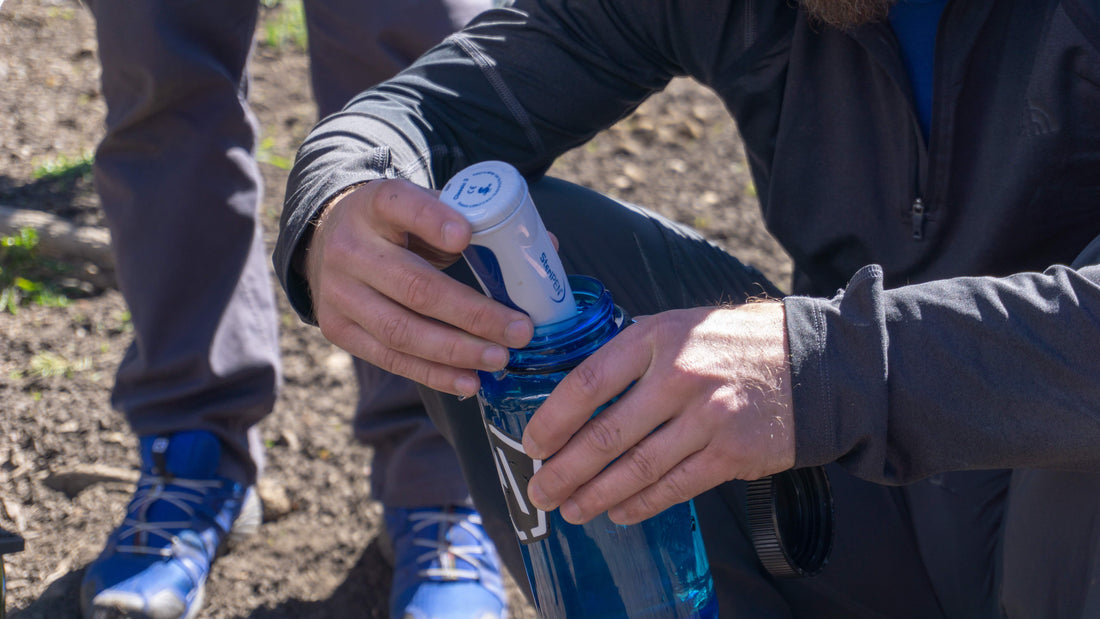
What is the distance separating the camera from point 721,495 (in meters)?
1.45

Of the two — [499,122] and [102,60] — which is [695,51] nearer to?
[499,122]

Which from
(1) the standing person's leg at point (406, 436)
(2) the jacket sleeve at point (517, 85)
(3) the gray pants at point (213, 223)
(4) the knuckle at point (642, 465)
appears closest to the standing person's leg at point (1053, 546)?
(4) the knuckle at point (642, 465)

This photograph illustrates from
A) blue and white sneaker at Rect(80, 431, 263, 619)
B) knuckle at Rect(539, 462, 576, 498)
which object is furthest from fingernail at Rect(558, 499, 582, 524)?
blue and white sneaker at Rect(80, 431, 263, 619)

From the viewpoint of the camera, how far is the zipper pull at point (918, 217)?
1.43 m

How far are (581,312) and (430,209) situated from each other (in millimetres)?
217

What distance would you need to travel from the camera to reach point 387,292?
118 cm

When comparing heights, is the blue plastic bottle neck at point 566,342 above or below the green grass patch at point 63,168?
above

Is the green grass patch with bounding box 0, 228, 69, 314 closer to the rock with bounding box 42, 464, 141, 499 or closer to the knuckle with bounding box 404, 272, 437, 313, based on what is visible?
the rock with bounding box 42, 464, 141, 499

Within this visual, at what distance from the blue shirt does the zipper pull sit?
0.10m

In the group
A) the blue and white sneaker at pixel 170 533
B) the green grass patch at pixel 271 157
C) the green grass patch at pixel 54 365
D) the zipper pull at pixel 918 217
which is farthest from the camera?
the green grass patch at pixel 271 157

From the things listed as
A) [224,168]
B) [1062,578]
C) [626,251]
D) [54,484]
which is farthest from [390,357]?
[54,484]

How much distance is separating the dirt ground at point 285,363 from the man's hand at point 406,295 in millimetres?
954

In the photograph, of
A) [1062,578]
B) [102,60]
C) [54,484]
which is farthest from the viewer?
[54,484]

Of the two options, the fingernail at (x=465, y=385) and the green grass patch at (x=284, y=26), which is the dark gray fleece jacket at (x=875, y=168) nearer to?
the fingernail at (x=465, y=385)
